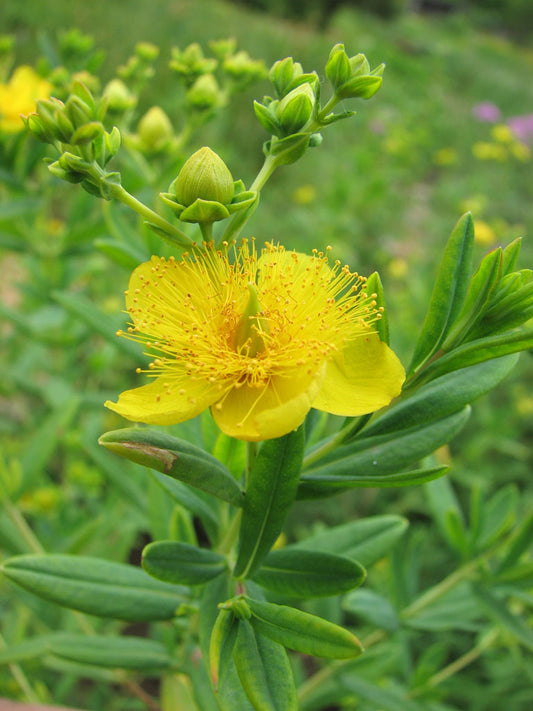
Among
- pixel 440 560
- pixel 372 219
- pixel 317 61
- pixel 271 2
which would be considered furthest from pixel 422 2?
pixel 440 560

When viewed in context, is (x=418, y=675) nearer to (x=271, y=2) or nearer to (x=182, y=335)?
(x=182, y=335)

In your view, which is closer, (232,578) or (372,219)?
(232,578)

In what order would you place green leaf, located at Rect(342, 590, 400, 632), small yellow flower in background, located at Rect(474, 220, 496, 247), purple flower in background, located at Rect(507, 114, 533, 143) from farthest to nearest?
1. purple flower in background, located at Rect(507, 114, 533, 143)
2. small yellow flower in background, located at Rect(474, 220, 496, 247)
3. green leaf, located at Rect(342, 590, 400, 632)

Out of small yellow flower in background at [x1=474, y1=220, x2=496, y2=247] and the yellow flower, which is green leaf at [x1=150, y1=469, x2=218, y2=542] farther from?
small yellow flower in background at [x1=474, y1=220, x2=496, y2=247]

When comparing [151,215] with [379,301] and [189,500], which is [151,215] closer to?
[379,301]

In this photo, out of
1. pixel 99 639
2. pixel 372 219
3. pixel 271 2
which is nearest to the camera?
pixel 99 639

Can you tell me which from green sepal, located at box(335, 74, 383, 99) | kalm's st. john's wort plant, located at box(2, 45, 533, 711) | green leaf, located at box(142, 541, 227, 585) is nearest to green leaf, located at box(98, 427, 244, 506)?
kalm's st. john's wort plant, located at box(2, 45, 533, 711)

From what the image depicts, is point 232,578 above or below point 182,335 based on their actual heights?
below
